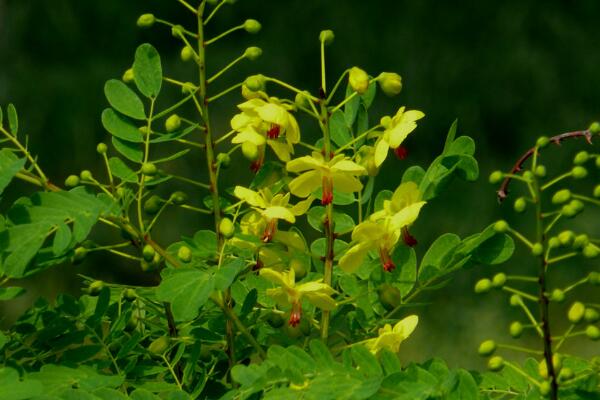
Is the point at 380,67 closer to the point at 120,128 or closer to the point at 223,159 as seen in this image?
the point at 120,128

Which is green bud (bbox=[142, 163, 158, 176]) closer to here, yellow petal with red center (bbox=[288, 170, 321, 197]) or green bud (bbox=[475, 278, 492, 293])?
yellow petal with red center (bbox=[288, 170, 321, 197])

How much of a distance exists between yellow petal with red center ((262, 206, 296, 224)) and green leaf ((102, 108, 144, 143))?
24cm

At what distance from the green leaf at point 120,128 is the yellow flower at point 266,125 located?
0.18 meters

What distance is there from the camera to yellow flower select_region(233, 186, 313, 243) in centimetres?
103

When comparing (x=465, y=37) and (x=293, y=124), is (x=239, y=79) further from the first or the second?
(x=293, y=124)

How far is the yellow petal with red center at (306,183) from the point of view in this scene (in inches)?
40.3

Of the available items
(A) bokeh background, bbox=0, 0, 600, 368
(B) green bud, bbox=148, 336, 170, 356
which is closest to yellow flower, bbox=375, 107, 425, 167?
(B) green bud, bbox=148, 336, 170, 356

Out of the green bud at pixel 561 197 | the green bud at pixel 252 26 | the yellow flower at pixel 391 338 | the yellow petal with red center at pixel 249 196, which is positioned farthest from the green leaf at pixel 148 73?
the green bud at pixel 561 197

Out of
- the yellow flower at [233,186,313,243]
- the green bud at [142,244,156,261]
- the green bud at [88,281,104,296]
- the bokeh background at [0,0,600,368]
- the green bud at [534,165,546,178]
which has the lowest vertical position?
the bokeh background at [0,0,600,368]

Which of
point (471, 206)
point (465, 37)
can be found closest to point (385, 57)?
point (465, 37)

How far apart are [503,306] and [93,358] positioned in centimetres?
270

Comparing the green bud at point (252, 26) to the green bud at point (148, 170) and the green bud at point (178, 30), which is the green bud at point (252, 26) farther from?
the green bud at point (148, 170)

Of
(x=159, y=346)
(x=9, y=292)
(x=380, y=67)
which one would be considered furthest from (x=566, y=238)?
(x=380, y=67)

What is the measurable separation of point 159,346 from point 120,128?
25cm
